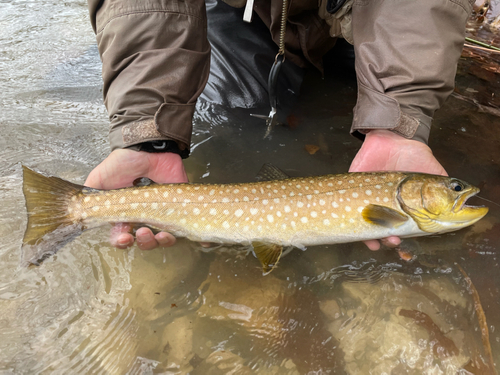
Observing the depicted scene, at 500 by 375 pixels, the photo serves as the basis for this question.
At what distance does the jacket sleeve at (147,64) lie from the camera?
8.24 feet

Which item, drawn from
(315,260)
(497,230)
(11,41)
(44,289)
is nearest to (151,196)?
(44,289)

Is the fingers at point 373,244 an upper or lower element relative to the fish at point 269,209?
lower

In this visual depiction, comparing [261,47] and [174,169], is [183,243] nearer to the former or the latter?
[174,169]

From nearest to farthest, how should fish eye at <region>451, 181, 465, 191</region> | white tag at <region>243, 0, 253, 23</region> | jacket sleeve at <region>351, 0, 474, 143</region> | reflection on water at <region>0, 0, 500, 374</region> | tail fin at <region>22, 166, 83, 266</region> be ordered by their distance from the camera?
reflection on water at <region>0, 0, 500, 374</region> → tail fin at <region>22, 166, 83, 266</region> → fish eye at <region>451, 181, 465, 191</region> → jacket sleeve at <region>351, 0, 474, 143</region> → white tag at <region>243, 0, 253, 23</region>

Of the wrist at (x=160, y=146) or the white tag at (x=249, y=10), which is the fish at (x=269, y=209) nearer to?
the wrist at (x=160, y=146)

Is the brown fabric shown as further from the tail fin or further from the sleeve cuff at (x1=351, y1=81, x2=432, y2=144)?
the tail fin

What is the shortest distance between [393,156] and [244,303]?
1625mm

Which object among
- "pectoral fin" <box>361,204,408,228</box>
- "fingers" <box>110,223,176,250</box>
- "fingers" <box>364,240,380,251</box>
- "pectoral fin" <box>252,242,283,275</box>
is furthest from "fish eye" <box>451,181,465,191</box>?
"fingers" <box>110,223,176,250</box>

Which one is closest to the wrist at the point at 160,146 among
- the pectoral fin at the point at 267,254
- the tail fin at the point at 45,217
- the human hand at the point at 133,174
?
the human hand at the point at 133,174

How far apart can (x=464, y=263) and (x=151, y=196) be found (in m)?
2.35

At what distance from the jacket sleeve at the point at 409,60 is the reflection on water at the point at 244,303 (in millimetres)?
808

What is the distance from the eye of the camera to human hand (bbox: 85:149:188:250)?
2.24 metres

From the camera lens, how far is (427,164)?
250 cm

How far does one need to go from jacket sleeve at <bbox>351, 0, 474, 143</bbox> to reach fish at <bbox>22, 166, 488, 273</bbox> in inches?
19.1
